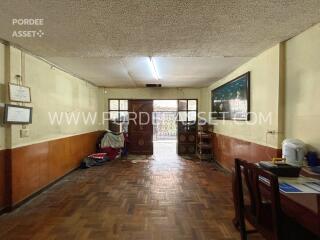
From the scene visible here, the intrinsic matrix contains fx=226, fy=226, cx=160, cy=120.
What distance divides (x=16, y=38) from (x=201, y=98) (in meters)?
5.92

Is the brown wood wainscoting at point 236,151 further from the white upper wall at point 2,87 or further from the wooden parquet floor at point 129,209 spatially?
the white upper wall at point 2,87

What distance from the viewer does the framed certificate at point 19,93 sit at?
304 centimetres

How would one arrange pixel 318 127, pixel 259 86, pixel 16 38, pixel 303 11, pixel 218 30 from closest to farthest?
pixel 303 11
pixel 318 127
pixel 218 30
pixel 16 38
pixel 259 86

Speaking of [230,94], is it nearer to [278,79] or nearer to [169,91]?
[278,79]

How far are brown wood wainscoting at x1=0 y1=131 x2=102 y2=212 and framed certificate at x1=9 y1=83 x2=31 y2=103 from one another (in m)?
0.70

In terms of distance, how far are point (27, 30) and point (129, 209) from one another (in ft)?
8.47

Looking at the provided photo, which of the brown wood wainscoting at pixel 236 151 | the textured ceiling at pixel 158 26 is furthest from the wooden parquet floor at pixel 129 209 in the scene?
the textured ceiling at pixel 158 26

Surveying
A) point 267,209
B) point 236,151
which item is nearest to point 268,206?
point 267,209

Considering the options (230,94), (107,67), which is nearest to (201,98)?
(230,94)

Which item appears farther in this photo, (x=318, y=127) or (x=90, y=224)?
(x=90, y=224)

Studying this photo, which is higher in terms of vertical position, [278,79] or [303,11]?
[303,11]

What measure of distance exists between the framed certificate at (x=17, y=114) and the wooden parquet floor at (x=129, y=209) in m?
1.23

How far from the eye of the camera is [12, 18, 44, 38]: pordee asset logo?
2.33 m

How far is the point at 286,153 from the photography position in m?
2.57
